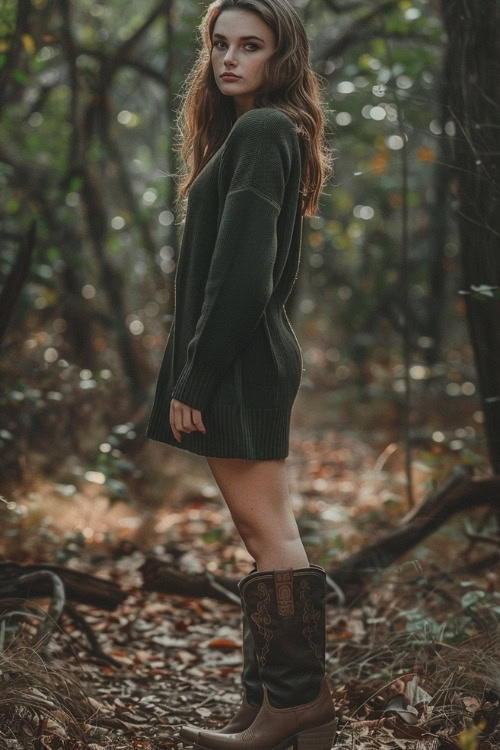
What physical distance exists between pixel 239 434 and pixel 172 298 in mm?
3697

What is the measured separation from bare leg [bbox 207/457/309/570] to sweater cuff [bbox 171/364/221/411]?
0.74ft

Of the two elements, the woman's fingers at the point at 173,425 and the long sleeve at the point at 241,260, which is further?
the woman's fingers at the point at 173,425

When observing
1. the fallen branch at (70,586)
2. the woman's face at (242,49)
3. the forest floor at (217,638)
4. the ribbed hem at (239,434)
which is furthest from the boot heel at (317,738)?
the woman's face at (242,49)

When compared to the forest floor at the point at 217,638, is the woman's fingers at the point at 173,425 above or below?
above

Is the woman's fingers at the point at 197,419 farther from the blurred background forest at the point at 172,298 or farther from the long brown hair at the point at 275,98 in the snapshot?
the blurred background forest at the point at 172,298

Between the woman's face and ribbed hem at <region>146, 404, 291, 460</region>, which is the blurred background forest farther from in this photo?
ribbed hem at <region>146, 404, 291, 460</region>

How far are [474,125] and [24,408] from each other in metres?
2.84

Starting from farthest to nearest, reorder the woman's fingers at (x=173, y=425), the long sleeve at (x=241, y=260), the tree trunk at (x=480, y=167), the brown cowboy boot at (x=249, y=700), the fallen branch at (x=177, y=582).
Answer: the fallen branch at (x=177, y=582) < the tree trunk at (x=480, y=167) < the brown cowboy boot at (x=249, y=700) < the woman's fingers at (x=173, y=425) < the long sleeve at (x=241, y=260)

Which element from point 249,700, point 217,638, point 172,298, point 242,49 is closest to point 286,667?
point 249,700

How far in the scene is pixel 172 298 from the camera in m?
5.83

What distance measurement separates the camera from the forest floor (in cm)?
246

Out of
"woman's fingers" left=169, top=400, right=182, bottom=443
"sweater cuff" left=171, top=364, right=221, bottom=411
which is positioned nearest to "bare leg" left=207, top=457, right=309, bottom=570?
"woman's fingers" left=169, top=400, right=182, bottom=443

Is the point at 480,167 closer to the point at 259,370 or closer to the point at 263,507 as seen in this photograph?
the point at 259,370

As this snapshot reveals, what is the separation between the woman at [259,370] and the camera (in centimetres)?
220
